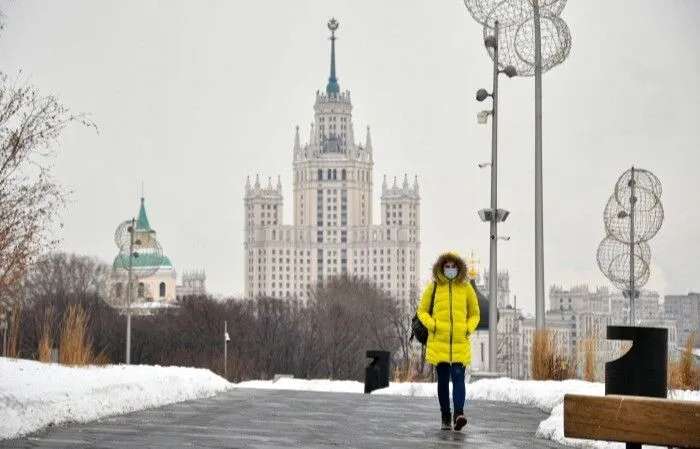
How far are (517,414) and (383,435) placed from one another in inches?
162

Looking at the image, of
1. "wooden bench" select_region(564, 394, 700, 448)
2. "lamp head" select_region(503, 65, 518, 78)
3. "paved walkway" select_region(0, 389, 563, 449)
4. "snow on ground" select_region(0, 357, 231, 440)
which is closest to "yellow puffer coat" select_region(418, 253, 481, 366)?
"paved walkway" select_region(0, 389, 563, 449)

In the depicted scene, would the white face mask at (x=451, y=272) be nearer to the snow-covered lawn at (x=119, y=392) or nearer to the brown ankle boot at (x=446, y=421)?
the brown ankle boot at (x=446, y=421)

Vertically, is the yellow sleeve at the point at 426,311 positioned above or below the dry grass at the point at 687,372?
above

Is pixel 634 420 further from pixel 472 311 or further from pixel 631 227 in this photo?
pixel 631 227

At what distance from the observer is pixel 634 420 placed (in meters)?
7.91

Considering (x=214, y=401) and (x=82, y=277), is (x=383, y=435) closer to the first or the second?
(x=214, y=401)

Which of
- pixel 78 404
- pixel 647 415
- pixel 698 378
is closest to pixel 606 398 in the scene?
pixel 647 415

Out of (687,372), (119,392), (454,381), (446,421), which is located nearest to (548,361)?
(687,372)

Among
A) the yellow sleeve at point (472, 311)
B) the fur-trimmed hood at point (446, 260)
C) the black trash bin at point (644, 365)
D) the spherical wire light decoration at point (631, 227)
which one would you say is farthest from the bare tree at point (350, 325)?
the black trash bin at point (644, 365)

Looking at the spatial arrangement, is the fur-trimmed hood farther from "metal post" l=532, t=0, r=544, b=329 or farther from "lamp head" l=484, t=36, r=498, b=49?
"lamp head" l=484, t=36, r=498, b=49

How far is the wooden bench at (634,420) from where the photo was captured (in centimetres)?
770

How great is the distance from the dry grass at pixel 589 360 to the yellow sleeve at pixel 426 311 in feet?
25.2

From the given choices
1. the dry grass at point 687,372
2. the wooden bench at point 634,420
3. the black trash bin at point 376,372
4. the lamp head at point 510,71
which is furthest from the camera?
the lamp head at point 510,71

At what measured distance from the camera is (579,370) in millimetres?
23672
